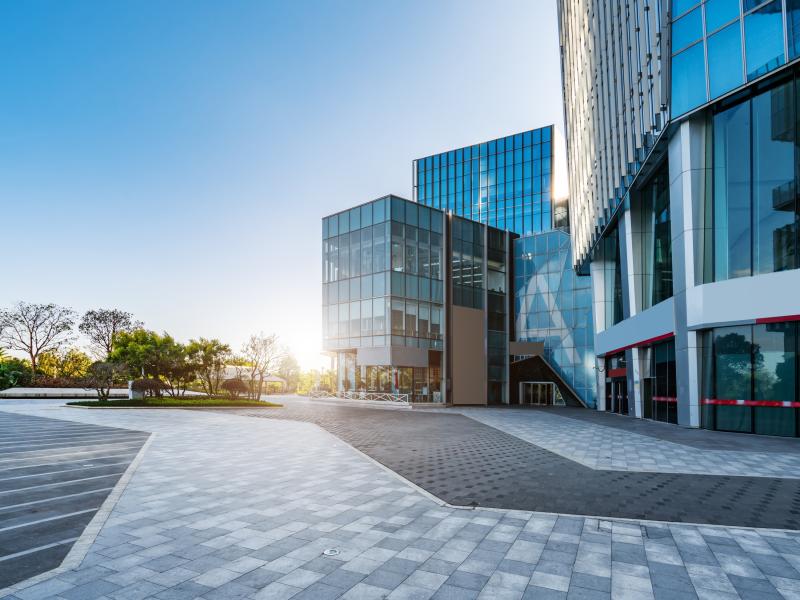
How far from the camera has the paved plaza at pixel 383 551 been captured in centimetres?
527

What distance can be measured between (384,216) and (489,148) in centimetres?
4576

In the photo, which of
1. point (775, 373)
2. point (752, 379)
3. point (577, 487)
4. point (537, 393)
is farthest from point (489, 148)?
point (577, 487)

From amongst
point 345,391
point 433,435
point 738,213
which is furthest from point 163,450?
point 345,391

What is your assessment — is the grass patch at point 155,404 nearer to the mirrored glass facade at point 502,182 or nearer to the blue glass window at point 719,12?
the blue glass window at point 719,12

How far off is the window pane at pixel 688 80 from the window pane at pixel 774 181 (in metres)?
2.34

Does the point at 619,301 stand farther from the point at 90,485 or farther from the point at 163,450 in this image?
the point at 90,485

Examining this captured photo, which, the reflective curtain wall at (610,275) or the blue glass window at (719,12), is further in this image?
the reflective curtain wall at (610,275)

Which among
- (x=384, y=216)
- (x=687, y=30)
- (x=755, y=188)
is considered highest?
(x=687, y=30)

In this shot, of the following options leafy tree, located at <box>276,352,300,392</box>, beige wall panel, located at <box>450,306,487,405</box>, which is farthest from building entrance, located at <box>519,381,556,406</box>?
leafy tree, located at <box>276,352,300,392</box>

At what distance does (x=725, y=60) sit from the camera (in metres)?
20.8

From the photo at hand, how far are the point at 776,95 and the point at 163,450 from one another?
27.7 m

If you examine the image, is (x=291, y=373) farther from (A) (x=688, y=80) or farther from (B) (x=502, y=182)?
(A) (x=688, y=80)

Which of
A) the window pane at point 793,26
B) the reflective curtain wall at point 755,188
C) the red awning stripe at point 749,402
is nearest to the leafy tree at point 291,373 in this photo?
the red awning stripe at point 749,402

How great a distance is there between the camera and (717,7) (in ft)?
68.4
